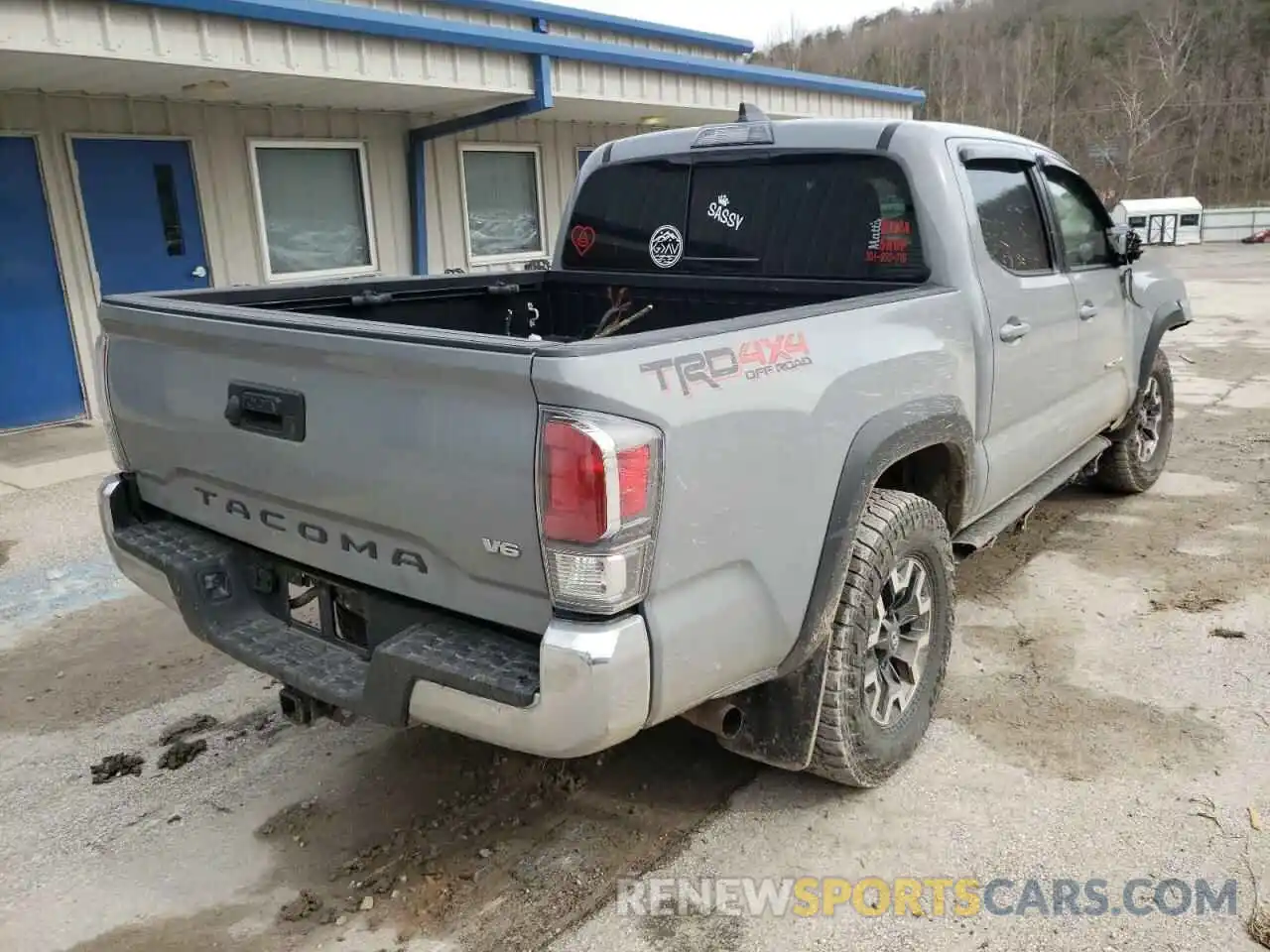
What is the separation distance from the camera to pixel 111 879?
2.83 metres

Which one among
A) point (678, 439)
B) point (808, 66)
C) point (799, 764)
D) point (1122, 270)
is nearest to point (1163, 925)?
point (799, 764)

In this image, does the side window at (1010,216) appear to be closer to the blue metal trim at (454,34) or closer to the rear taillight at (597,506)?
the rear taillight at (597,506)

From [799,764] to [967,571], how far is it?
8.18 feet

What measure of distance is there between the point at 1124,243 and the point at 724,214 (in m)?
2.25

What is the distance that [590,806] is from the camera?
310 centimetres

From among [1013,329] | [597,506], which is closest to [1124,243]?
[1013,329]

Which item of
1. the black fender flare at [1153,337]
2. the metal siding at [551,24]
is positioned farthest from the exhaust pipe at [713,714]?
the metal siding at [551,24]

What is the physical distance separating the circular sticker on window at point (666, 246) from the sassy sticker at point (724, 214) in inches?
7.0

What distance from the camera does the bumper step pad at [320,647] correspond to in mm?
2273

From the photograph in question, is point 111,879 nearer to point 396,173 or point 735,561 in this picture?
point 735,561

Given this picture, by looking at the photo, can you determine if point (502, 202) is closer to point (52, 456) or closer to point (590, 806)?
point (52, 456)

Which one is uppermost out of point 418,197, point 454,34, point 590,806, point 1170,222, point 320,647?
point 454,34

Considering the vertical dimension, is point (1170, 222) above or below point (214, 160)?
below

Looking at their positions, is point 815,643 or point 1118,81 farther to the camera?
point 1118,81
